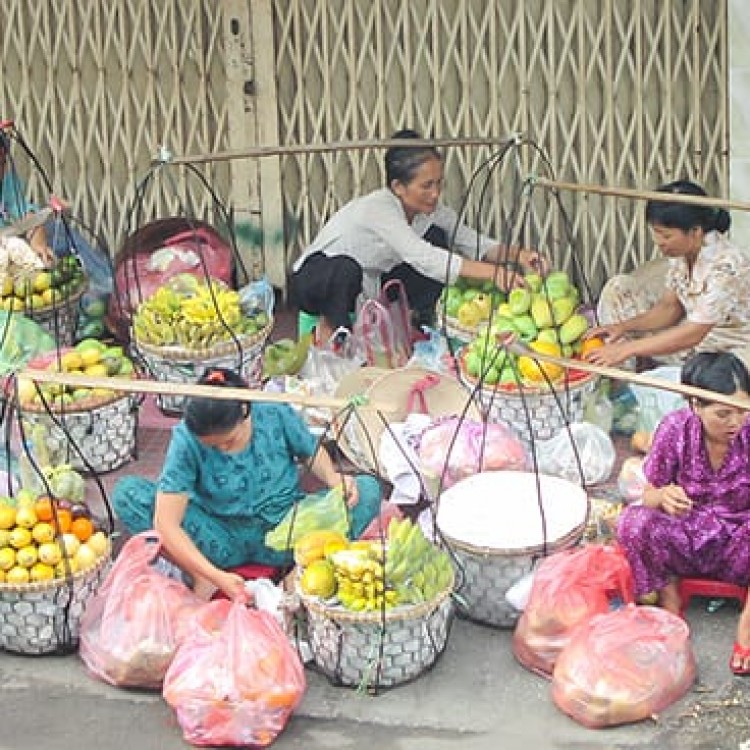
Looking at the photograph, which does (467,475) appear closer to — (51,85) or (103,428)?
(103,428)

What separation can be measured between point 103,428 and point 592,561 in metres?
1.95

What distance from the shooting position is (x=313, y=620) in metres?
5.81

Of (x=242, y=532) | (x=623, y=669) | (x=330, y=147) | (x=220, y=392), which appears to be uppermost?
(x=330, y=147)

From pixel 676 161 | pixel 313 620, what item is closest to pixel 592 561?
pixel 313 620

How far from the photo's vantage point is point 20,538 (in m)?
6.01

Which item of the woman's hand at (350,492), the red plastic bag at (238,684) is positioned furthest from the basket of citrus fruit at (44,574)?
the woman's hand at (350,492)

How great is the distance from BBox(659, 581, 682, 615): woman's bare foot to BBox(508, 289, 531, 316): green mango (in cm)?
140

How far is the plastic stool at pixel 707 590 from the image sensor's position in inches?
238

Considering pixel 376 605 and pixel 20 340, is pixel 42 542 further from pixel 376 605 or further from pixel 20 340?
pixel 20 340

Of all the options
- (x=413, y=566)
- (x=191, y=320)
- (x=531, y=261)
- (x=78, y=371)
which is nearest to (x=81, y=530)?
(x=413, y=566)

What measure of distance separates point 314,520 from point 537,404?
1.17m

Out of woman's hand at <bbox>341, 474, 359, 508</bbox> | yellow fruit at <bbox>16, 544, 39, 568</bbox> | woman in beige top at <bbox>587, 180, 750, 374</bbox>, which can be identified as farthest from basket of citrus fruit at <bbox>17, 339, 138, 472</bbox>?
woman in beige top at <bbox>587, 180, 750, 374</bbox>

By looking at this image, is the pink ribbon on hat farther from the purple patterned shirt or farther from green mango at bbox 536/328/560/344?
the purple patterned shirt

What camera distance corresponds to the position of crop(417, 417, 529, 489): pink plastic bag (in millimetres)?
6582
